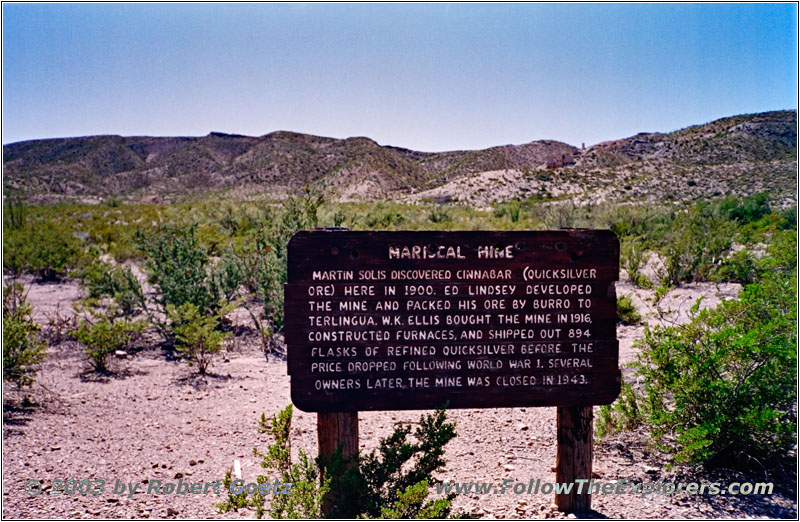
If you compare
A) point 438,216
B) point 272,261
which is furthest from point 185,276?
point 438,216

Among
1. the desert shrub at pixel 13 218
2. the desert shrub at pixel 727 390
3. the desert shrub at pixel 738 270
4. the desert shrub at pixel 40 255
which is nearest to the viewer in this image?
the desert shrub at pixel 727 390

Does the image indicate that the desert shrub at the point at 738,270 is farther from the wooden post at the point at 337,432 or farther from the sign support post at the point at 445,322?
the wooden post at the point at 337,432

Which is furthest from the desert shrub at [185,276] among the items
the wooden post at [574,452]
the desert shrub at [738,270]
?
Result: the desert shrub at [738,270]

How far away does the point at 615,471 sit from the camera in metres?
4.32

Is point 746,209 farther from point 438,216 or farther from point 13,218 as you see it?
point 13,218

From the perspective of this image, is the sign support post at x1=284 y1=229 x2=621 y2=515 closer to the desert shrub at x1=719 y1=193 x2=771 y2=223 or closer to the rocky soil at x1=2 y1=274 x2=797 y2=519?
the rocky soil at x1=2 y1=274 x2=797 y2=519

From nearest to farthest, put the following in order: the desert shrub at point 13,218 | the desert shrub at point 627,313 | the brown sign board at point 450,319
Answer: the brown sign board at point 450,319, the desert shrub at point 627,313, the desert shrub at point 13,218

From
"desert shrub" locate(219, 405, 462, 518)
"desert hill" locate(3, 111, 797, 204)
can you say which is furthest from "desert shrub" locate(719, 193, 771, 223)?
"desert shrub" locate(219, 405, 462, 518)

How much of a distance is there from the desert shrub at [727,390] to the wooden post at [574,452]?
2.62 ft

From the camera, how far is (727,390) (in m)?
4.13

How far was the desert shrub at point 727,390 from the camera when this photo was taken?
402 cm

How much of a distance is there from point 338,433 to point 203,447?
82.6 inches

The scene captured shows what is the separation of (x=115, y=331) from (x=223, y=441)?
2.83 metres

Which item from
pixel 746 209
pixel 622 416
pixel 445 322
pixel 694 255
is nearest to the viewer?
pixel 445 322
